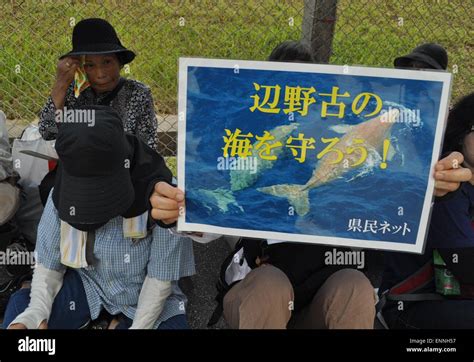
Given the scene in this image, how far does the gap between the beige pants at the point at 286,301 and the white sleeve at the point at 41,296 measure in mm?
674

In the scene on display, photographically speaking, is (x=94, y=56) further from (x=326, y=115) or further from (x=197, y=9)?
(x=197, y=9)

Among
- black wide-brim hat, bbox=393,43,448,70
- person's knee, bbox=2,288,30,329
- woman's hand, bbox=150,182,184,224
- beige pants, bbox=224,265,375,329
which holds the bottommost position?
person's knee, bbox=2,288,30,329

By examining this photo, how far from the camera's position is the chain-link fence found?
147 inches

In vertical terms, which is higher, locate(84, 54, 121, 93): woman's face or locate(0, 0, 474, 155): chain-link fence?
locate(0, 0, 474, 155): chain-link fence

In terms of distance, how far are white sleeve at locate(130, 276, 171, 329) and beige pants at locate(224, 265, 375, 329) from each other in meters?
0.26

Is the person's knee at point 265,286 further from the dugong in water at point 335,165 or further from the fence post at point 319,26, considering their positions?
the fence post at point 319,26

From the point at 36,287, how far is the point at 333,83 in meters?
1.30

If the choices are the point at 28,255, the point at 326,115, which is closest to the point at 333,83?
the point at 326,115

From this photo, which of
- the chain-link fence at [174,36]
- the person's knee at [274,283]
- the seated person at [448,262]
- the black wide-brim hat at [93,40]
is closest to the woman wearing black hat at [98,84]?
the black wide-brim hat at [93,40]

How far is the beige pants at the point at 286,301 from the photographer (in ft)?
5.85

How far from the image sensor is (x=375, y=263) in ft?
8.55

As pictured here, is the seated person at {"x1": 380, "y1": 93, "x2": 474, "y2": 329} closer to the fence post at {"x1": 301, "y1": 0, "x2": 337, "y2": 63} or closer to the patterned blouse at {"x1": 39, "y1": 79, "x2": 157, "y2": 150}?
the fence post at {"x1": 301, "y1": 0, "x2": 337, "y2": 63}

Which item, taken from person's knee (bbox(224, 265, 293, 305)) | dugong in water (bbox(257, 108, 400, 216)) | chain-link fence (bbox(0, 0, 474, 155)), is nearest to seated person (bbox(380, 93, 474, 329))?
dugong in water (bbox(257, 108, 400, 216))

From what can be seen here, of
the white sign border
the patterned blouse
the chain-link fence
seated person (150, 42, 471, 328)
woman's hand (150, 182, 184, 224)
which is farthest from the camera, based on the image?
the chain-link fence
